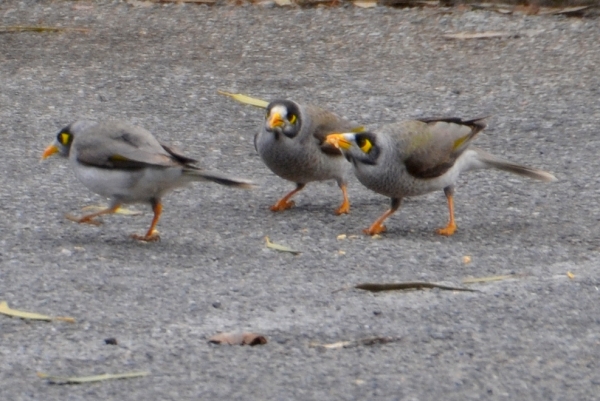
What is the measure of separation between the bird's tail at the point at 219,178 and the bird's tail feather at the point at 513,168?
168cm

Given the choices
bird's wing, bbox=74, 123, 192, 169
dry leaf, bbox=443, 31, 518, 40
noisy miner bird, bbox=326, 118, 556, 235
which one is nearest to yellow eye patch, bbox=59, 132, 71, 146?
bird's wing, bbox=74, 123, 192, 169

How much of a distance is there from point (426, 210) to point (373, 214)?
34 centimetres

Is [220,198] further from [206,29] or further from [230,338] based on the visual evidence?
[206,29]

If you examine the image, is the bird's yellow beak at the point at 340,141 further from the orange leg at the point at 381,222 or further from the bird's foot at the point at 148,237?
the bird's foot at the point at 148,237

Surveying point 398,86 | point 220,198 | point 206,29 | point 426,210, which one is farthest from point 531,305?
point 206,29

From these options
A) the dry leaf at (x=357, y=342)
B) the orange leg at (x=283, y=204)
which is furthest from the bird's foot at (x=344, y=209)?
the dry leaf at (x=357, y=342)

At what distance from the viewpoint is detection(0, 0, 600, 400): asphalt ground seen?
4.66 meters

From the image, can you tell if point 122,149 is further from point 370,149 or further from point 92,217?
point 370,149

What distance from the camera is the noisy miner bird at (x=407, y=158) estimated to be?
702 centimetres

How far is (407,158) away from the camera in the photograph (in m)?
7.03

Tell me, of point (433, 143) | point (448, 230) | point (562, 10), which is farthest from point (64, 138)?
point (562, 10)

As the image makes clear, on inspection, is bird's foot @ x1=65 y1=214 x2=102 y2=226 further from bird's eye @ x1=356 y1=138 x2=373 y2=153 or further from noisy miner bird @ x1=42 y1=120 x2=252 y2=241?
bird's eye @ x1=356 y1=138 x2=373 y2=153

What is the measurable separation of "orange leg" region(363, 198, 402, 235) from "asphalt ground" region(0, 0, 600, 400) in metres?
0.08

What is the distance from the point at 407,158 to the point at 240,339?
94.5 inches
